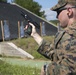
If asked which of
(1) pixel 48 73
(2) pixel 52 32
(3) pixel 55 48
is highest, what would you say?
(3) pixel 55 48

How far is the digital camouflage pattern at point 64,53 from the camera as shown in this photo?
2590mm

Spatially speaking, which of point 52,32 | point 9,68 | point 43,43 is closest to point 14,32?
point 52,32

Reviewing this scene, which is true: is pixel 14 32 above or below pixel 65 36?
below

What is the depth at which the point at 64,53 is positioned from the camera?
2.61 m

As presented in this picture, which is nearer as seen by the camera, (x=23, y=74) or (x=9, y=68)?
(x=23, y=74)

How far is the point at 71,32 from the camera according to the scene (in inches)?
105

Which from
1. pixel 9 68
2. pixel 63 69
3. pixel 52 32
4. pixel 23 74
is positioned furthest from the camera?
pixel 52 32

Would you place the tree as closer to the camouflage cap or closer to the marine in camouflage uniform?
the camouflage cap

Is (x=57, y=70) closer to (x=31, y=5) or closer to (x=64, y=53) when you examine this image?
(x=64, y=53)

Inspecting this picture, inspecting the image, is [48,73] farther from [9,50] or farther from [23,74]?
[9,50]

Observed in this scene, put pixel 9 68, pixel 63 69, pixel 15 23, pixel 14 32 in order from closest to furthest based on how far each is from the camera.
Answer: pixel 63 69 → pixel 9 68 → pixel 14 32 → pixel 15 23

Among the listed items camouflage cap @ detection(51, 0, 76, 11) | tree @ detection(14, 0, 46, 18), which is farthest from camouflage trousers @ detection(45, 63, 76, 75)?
tree @ detection(14, 0, 46, 18)

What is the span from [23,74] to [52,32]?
27941mm

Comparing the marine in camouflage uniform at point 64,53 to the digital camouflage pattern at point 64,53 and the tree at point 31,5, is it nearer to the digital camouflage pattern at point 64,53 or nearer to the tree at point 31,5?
the digital camouflage pattern at point 64,53
